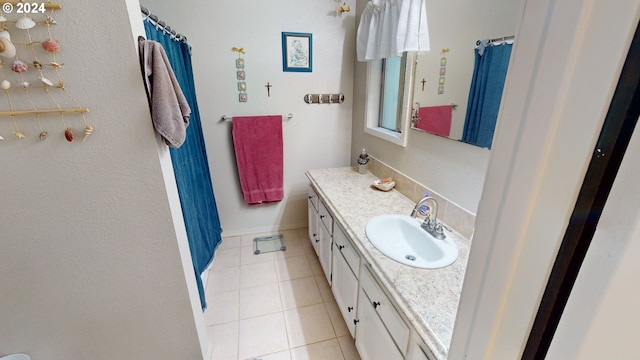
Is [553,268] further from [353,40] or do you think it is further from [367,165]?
[353,40]

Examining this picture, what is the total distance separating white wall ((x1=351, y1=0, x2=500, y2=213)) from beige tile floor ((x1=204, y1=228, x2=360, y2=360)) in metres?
Result: 1.09

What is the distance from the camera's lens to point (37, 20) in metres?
0.86

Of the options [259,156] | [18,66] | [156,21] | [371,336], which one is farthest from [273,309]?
[156,21]

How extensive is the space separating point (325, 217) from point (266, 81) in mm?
1314

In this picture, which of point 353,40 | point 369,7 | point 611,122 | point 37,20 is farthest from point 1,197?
point 353,40

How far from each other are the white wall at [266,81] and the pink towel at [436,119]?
1.12 metres

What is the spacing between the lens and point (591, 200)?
→ 32 centimetres

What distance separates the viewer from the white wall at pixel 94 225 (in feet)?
3.08

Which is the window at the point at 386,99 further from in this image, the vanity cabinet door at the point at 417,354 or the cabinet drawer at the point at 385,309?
the vanity cabinet door at the point at 417,354

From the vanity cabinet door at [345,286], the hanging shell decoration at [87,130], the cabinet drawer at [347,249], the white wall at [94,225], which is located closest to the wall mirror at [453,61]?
the cabinet drawer at [347,249]

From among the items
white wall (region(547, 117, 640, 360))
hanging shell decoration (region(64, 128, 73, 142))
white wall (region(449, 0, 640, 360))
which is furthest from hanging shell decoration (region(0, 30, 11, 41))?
white wall (region(547, 117, 640, 360))

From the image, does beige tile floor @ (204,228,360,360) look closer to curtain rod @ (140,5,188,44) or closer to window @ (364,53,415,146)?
window @ (364,53,415,146)

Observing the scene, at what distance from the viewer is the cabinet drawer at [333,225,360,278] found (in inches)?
54.0

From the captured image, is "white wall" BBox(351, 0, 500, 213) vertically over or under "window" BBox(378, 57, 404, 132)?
under
